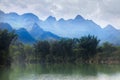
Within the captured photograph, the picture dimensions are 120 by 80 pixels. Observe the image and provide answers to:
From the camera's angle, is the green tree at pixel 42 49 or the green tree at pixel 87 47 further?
the green tree at pixel 87 47

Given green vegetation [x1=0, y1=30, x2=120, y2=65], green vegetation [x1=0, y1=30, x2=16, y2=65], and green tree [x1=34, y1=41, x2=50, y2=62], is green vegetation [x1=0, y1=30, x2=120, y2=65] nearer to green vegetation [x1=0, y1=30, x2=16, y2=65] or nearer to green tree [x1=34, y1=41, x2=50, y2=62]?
green tree [x1=34, y1=41, x2=50, y2=62]

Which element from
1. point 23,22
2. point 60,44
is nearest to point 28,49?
point 60,44

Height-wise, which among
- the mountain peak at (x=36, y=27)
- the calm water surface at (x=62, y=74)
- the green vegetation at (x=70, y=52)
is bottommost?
the calm water surface at (x=62, y=74)

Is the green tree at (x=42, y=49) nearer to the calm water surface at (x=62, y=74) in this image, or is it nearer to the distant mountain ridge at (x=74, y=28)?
the calm water surface at (x=62, y=74)

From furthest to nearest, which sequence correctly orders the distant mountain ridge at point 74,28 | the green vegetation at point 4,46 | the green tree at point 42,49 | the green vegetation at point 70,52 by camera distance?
the distant mountain ridge at point 74,28
the green tree at point 42,49
the green vegetation at point 70,52
the green vegetation at point 4,46

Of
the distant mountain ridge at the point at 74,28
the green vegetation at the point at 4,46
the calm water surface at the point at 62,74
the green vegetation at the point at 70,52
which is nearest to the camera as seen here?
the calm water surface at the point at 62,74

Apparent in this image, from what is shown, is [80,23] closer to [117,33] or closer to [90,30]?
[90,30]

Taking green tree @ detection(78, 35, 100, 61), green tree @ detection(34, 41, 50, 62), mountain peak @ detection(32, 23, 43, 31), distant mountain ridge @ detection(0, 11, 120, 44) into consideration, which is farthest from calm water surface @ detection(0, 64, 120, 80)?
distant mountain ridge @ detection(0, 11, 120, 44)

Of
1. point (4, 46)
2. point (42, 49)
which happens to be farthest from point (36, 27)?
point (4, 46)

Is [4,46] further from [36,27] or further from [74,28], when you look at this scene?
[74,28]

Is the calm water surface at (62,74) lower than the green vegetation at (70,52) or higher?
lower

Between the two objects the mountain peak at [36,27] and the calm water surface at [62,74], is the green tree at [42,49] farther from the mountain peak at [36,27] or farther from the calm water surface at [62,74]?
the mountain peak at [36,27]

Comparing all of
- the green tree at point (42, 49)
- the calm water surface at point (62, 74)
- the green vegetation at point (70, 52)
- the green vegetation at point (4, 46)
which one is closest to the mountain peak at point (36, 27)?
the green vegetation at point (70, 52)

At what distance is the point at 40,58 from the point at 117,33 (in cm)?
7336
